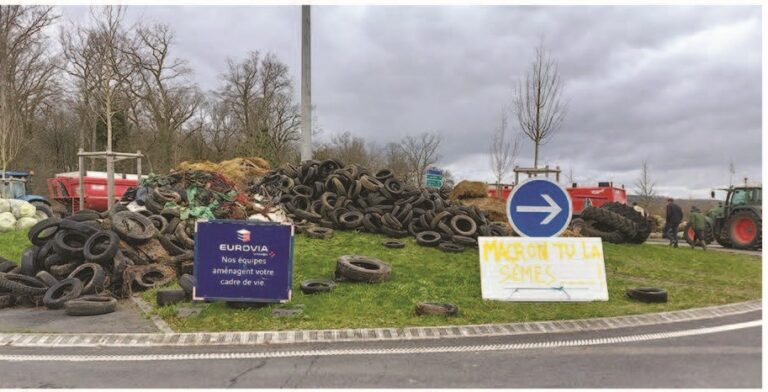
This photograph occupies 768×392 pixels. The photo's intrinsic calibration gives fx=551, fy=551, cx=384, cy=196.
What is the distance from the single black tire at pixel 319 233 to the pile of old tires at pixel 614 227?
7.12 metres

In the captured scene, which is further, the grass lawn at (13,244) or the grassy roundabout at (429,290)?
the grass lawn at (13,244)

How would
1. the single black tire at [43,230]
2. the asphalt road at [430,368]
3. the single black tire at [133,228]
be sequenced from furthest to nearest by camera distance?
the single black tire at [133,228], the single black tire at [43,230], the asphalt road at [430,368]

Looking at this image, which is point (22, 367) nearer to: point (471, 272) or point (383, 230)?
point (471, 272)

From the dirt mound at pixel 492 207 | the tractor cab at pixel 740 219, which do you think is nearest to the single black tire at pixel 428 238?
the dirt mound at pixel 492 207

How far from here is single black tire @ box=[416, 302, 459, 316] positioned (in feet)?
22.4

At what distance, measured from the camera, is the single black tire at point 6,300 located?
7672 mm

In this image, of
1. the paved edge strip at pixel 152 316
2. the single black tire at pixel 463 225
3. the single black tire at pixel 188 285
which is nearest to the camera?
the paved edge strip at pixel 152 316

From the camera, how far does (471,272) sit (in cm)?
972

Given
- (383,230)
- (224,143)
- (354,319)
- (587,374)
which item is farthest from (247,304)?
(224,143)

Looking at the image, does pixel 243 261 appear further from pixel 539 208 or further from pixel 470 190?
pixel 470 190

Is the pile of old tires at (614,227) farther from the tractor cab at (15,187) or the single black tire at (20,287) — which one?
the tractor cab at (15,187)

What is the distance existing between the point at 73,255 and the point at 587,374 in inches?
310

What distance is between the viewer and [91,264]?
27.7 feet

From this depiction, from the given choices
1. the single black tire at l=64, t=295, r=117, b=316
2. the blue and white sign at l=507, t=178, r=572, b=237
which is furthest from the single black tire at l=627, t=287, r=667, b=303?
the single black tire at l=64, t=295, r=117, b=316
